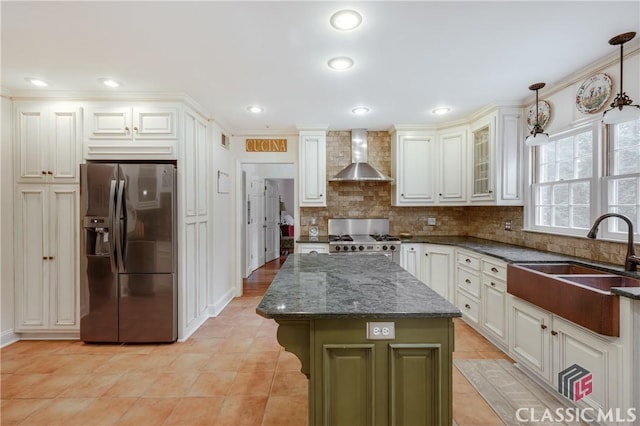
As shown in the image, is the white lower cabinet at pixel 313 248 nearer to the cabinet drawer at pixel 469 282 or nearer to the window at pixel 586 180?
the cabinet drawer at pixel 469 282

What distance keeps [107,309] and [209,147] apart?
2.09 meters

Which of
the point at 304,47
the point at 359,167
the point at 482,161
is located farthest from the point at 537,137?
the point at 304,47

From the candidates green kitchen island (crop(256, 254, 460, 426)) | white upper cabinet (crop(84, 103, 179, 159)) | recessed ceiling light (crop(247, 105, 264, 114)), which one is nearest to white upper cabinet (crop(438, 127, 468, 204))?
recessed ceiling light (crop(247, 105, 264, 114))

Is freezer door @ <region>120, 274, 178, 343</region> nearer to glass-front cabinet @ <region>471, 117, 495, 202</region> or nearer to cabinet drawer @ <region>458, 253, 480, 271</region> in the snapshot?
cabinet drawer @ <region>458, 253, 480, 271</region>

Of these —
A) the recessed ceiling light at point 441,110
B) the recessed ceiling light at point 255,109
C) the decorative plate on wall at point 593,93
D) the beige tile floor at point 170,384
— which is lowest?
the beige tile floor at point 170,384

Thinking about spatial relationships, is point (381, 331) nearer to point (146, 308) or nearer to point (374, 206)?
point (146, 308)

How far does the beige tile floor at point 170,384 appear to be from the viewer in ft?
6.21

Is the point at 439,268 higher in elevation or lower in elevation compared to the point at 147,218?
lower

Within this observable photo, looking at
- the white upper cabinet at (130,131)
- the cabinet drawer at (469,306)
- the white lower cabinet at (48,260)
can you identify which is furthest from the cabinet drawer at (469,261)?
the white lower cabinet at (48,260)

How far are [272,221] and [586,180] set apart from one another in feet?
19.9

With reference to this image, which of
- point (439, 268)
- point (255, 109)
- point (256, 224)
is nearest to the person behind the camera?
point (255, 109)

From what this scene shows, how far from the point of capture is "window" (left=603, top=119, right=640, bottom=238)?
2141mm

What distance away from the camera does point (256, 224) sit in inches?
242

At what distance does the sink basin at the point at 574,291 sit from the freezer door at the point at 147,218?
124 inches
